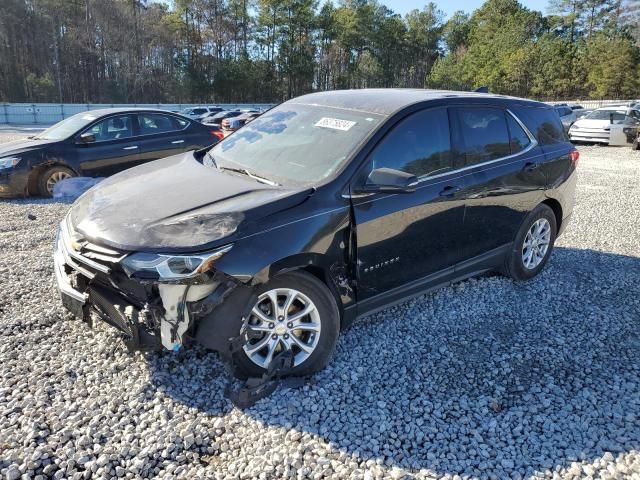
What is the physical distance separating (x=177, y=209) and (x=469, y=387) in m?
2.18

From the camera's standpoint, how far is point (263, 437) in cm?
269

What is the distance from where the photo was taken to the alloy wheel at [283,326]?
3033 millimetres

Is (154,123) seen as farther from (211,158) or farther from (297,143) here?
(297,143)

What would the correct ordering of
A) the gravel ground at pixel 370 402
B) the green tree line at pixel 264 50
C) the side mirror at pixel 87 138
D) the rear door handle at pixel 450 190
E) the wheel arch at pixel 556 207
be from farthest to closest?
the green tree line at pixel 264 50 < the side mirror at pixel 87 138 < the wheel arch at pixel 556 207 < the rear door handle at pixel 450 190 < the gravel ground at pixel 370 402

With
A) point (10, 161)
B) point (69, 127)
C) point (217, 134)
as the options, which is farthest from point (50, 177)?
point (217, 134)

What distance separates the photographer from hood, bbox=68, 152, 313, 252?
2.78 metres

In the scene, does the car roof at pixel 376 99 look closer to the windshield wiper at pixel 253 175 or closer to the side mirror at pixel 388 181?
the side mirror at pixel 388 181

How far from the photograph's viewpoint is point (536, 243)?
4.93 meters

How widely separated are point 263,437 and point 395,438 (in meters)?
0.72

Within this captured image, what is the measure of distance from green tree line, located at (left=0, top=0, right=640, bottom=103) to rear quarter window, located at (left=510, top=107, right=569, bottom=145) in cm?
5377

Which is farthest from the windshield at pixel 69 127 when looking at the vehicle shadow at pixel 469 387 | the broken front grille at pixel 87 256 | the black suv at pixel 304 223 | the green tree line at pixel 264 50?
the green tree line at pixel 264 50

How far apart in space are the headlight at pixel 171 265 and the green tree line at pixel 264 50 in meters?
56.1

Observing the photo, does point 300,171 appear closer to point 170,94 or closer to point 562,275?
point 562,275

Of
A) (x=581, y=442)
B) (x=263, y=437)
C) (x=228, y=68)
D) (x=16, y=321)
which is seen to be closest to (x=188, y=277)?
(x=263, y=437)
